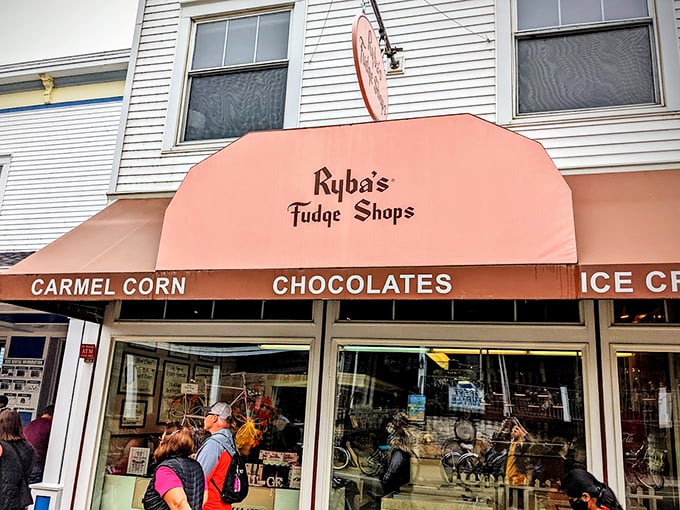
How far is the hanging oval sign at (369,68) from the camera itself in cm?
510

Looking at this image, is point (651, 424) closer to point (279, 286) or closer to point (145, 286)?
point (279, 286)

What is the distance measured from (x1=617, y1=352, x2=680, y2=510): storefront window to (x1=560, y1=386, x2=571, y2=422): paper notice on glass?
18.0 inches

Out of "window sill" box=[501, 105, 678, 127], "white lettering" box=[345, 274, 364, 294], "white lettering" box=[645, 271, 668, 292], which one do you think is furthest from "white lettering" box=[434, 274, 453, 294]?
"window sill" box=[501, 105, 678, 127]

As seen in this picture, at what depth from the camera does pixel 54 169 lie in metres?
9.79

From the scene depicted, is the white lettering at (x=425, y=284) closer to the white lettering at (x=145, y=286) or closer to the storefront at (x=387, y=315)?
the storefront at (x=387, y=315)

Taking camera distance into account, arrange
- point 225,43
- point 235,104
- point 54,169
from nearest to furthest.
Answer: point 235,104 → point 225,43 → point 54,169

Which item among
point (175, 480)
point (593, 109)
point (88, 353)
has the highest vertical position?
point (593, 109)

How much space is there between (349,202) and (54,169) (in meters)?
6.59

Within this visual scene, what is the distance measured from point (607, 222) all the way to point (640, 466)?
2.17 m

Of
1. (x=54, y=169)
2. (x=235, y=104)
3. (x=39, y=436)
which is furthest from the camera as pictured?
(x=54, y=169)

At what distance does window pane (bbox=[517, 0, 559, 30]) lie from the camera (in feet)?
21.2

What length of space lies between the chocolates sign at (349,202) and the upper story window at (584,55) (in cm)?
209

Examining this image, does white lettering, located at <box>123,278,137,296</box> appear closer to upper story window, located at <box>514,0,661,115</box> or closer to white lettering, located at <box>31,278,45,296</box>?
white lettering, located at <box>31,278,45,296</box>

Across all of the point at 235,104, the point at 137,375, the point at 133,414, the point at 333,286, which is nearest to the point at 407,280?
the point at 333,286
